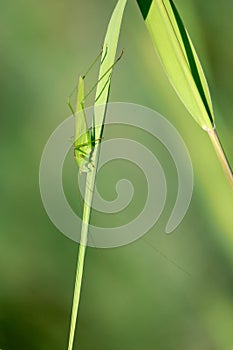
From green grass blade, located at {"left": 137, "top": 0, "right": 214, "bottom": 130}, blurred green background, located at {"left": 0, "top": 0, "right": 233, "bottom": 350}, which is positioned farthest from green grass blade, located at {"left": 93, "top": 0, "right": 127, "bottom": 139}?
blurred green background, located at {"left": 0, "top": 0, "right": 233, "bottom": 350}

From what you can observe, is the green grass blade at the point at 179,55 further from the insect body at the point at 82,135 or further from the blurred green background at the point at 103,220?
the blurred green background at the point at 103,220

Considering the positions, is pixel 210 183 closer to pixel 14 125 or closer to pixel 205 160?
pixel 205 160

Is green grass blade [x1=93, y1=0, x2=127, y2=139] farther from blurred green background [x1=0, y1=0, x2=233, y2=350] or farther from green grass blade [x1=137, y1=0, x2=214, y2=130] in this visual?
blurred green background [x1=0, y1=0, x2=233, y2=350]

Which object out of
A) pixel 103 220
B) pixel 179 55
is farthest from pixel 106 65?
pixel 103 220

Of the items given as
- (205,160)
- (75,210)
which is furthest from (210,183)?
(75,210)

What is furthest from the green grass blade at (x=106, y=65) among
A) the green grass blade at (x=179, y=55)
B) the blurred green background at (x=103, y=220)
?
the blurred green background at (x=103, y=220)

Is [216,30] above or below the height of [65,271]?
above

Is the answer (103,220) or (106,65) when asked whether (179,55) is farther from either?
(103,220)
